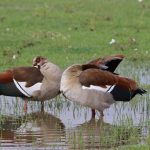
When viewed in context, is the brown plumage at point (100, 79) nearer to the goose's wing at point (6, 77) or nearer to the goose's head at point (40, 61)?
the goose's head at point (40, 61)

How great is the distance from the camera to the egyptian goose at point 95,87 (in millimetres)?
11719

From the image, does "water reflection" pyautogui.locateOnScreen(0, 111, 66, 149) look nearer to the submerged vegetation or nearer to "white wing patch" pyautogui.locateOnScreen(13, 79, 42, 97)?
the submerged vegetation

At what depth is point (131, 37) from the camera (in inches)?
751

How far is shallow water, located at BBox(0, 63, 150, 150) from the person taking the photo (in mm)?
9859

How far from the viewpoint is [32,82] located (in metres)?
12.6

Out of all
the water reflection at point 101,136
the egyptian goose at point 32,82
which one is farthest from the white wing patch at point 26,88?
the water reflection at point 101,136

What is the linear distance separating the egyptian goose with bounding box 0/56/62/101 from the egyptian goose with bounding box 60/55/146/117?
0.62 meters

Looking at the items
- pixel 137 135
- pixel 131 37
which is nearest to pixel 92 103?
pixel 137 135

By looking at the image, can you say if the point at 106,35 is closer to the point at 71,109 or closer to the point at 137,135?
the point at 71,109

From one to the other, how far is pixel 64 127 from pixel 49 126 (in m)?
0.30

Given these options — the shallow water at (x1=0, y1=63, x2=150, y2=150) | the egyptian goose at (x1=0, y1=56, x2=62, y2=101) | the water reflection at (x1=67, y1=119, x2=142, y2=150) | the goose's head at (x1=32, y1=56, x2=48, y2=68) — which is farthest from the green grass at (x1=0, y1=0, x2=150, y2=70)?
the water reflection at (x1=67, y1=119, x2=142, y2=150)

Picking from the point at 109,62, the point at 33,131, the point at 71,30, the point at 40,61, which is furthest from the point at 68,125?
the point at 71,30

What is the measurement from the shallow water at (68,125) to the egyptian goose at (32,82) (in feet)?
0.79

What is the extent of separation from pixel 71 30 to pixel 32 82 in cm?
780
